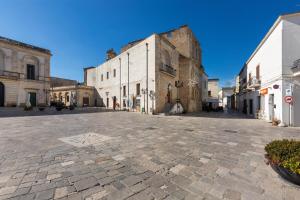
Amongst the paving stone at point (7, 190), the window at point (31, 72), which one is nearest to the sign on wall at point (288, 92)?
the paving stone at point (7, 190)

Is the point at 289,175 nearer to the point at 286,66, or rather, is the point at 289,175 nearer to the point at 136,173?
the point at 136,173

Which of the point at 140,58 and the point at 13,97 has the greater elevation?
the point at 140,58

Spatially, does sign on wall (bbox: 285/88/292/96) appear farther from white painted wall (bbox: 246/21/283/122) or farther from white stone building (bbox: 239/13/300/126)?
white painted wall (bbox: 246/21/283/122)

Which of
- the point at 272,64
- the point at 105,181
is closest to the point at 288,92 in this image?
the point at 272,64

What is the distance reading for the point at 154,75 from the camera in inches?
656

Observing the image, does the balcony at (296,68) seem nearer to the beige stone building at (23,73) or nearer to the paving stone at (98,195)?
the paving stone at (98,195)

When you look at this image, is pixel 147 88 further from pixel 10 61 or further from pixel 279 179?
pixel 10 61

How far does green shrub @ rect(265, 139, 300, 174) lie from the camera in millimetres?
2336

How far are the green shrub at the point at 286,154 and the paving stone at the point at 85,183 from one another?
3.20 metres

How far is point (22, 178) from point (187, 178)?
2.99 m

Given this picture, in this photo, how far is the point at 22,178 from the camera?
8.44 feet

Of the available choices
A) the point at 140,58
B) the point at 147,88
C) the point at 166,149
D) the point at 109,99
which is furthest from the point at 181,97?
the point at 166,149

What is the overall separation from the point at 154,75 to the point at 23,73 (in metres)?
20.1

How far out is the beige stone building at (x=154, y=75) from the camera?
17125 millimetres
